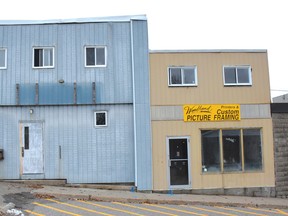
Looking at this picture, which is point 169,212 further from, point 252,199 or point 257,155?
point 257,155

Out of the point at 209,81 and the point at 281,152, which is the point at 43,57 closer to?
the point at 209,81

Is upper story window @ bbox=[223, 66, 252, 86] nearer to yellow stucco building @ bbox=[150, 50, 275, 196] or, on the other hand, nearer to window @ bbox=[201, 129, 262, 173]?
yellow stucco building @ bbox=[150, 50, 275, 196]

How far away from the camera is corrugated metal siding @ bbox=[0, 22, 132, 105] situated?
15.9 metres

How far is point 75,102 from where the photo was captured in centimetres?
1580

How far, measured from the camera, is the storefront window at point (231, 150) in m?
16.3

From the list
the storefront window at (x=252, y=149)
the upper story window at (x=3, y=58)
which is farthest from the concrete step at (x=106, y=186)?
the upper story window at (x=3, y=58)

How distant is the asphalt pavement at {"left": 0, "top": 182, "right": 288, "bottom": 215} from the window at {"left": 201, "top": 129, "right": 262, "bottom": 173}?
4.18 ft

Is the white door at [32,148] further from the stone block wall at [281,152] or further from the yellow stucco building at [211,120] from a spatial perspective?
the stone block wall at [281,152]

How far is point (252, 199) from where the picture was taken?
1530cm

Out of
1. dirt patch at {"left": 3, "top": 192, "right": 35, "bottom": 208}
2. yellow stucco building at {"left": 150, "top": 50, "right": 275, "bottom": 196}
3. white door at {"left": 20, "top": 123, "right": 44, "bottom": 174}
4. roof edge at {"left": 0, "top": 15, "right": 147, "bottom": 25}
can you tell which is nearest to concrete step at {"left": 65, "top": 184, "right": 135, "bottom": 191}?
yellow stucco building at {"left": 150, "top": 50, "right": 275, "bottom": 196}

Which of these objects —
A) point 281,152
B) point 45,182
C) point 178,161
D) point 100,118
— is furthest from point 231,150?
point 45,182

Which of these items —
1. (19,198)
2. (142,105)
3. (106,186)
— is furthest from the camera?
(142,105)

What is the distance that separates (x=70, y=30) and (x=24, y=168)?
5537mm

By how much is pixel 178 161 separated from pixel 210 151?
1.35 m
